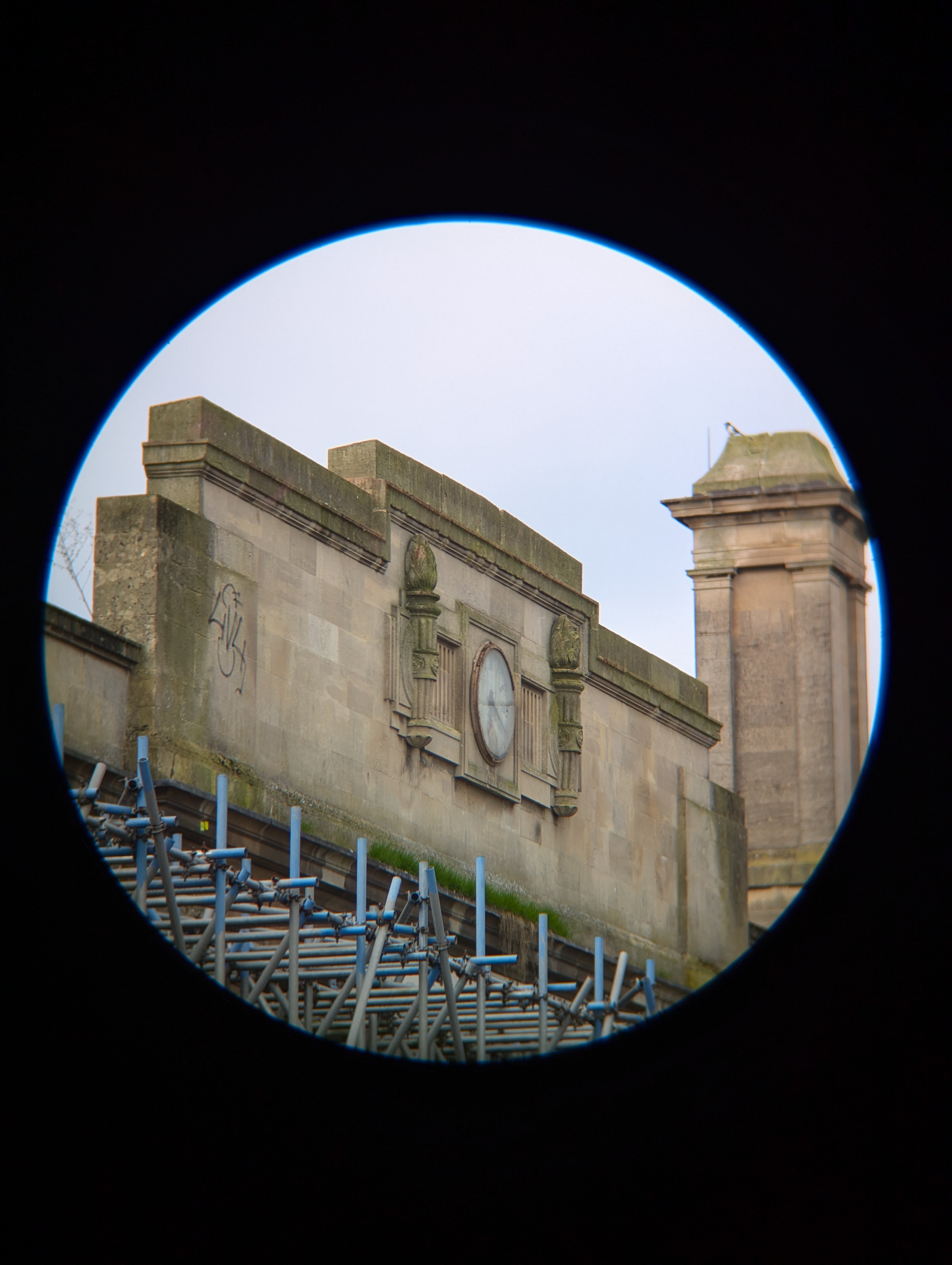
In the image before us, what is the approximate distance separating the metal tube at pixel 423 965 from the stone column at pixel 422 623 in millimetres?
4333

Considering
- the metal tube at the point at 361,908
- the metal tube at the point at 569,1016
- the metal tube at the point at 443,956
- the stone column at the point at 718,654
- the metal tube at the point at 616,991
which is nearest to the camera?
the metal tube at the point at 361,908

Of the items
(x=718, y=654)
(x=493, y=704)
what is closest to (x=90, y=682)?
(x=493, y=704)

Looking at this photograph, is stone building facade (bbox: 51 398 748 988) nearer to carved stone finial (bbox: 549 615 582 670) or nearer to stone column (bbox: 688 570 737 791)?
carved stone finial (bbox: 549 615 582 670)

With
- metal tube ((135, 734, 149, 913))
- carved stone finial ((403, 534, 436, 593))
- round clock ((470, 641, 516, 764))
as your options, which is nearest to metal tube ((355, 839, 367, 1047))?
metal tube ((135, 734, 149, 913))

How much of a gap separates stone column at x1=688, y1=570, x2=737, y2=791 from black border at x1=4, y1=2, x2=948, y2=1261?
76.9 feet

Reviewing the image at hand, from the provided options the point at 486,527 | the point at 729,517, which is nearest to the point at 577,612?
the point at 486,527

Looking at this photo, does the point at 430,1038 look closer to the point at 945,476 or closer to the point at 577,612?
the point at 577,612

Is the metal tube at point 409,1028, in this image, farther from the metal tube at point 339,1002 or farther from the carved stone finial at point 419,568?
the carved stone finial at point 419,568

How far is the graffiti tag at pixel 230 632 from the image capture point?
15656mm

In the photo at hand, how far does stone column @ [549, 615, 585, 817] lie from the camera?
21344 mm

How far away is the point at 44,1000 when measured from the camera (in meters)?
4.38

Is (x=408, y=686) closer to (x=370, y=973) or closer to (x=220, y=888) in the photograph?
(x=370, y=973)

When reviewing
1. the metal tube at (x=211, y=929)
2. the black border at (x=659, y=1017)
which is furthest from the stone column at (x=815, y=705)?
the black border at (x=659, y=1017)

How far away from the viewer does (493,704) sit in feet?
65.6
